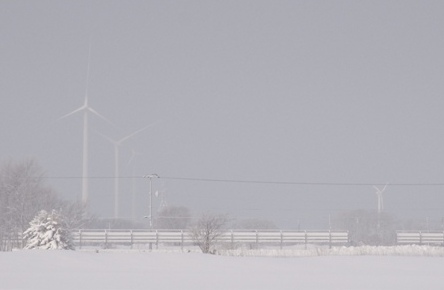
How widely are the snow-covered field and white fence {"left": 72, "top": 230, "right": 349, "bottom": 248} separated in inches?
960

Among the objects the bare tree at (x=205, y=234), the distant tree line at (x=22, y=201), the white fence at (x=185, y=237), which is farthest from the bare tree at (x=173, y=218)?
the bare tree at (x=205, y=234)

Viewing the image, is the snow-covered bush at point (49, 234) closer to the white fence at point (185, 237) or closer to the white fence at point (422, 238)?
the white fence at point (185, 237)

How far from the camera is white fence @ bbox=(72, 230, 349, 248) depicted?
181 ft

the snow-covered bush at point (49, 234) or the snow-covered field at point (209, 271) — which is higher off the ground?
the snow-covered bush at point (49, 234)

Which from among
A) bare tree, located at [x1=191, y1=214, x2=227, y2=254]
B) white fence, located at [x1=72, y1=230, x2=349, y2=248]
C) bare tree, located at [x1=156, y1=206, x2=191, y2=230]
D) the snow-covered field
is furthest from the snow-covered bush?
bare tree, located at [x1=156, y1=206, x2=191, y2=230]

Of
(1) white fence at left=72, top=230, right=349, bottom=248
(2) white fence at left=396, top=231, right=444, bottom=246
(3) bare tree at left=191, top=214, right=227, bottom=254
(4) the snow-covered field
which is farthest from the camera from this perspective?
(2) white fence at left=396, top=231, right=444, bottom=246

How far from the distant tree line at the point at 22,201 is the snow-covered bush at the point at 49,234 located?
81.3ft

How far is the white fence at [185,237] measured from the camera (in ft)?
181

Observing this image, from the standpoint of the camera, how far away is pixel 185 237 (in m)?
55.0

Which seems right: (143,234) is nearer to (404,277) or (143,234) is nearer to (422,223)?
(404,277)

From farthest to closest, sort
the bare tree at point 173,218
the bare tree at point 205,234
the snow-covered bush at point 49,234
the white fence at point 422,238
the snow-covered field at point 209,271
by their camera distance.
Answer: the bare tree at point 173,218 < the white fence at point 422,238 < the bare tree at point 205,234 < the snow-covered bush at point 49,234 < the snow-covered field at point 209,271

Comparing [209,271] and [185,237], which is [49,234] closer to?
[209,271]

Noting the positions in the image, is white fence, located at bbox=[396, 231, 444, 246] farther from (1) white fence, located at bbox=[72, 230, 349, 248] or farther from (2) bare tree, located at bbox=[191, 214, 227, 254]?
(2) bare tree, located at bbox=[191, 214, 227, 254]

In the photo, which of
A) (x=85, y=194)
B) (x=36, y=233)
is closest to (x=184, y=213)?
(x=85, y=194)
